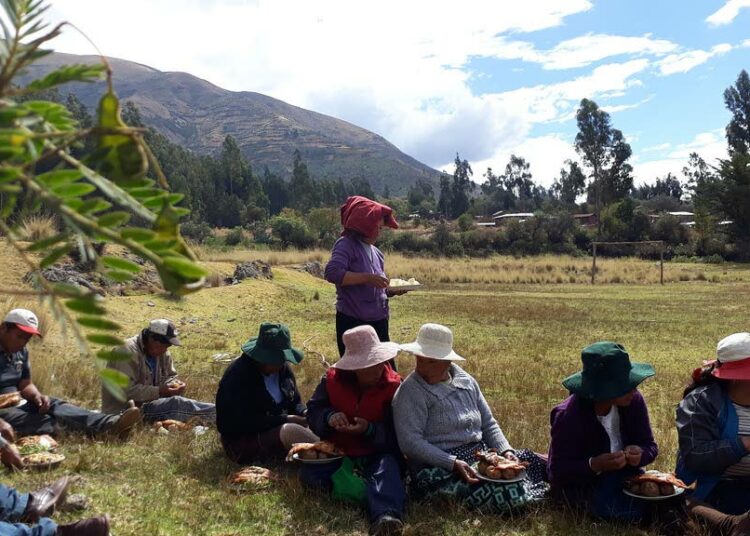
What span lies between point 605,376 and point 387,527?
144 cm

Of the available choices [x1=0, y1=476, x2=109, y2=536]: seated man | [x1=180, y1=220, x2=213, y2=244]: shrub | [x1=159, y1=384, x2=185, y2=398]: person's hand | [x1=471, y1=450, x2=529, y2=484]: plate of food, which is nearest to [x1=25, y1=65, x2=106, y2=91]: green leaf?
[x1=0, y1=476, x2=109, y2=536]: seated man

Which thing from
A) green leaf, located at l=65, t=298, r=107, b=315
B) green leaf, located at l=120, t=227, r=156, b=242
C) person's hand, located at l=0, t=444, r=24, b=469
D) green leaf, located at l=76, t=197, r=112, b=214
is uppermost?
green leaf, located at l=76, t=197, r=112, b=214

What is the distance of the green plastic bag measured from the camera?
3967 mm

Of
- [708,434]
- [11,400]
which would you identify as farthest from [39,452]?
[708,434]

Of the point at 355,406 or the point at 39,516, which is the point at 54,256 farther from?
the point at 355,406

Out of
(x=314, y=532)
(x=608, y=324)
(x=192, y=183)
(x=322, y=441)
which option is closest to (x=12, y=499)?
(x=314, y=532)

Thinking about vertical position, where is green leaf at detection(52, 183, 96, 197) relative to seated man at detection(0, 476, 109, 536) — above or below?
above

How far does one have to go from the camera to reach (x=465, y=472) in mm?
3943

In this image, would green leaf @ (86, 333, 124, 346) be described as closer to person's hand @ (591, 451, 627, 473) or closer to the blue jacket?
person's hand @ (591, 451, 627, 473)

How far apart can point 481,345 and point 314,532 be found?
8.04 metres

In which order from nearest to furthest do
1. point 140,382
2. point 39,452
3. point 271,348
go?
point 39,452
point 271,348
point 140,382

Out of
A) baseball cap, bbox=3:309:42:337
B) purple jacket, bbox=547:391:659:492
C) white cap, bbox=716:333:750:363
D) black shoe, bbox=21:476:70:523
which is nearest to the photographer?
black shoe, bbox=21:476:70:523

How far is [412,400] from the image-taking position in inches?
164

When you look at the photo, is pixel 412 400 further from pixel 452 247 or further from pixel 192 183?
pixel 192 183
